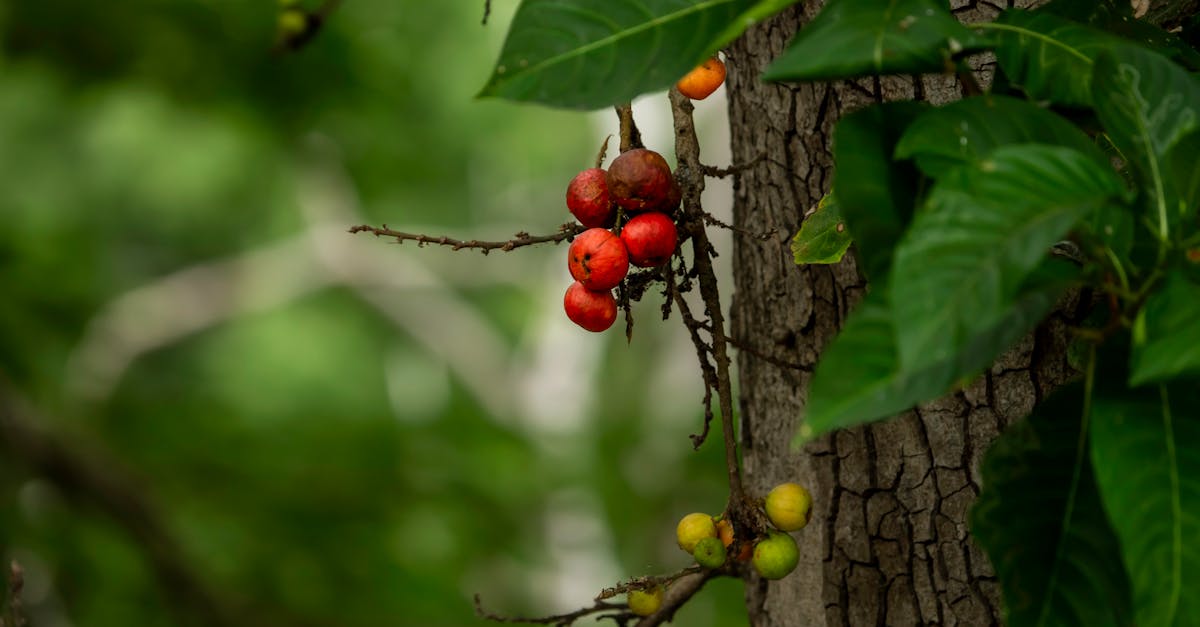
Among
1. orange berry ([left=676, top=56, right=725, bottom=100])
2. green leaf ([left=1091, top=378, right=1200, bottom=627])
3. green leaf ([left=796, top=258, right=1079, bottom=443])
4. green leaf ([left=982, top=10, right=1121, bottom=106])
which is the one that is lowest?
green leaf ([left=1091, top=378, right=1200, bottom=627])

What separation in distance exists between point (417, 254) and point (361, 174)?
1.85 ft

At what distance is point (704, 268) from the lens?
1.01 metres

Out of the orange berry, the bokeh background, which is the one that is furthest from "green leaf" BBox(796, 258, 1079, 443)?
the bokeh background

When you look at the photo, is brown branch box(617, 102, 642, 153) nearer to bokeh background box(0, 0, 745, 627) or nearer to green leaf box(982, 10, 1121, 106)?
green leaf box(982, 10, 1121, 106)

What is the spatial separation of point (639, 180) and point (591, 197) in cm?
7

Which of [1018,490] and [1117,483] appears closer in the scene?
[1117,483]

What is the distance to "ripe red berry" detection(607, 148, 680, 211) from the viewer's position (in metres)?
0.93

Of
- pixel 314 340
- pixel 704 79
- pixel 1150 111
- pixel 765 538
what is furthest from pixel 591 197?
pixel 314 340

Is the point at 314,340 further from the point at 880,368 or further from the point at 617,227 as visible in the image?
the point at 880,368

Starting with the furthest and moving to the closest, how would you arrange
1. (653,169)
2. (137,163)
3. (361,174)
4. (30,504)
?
(361,174)
(137,163)
(30,504)
(653,169)

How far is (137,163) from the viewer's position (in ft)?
16.5

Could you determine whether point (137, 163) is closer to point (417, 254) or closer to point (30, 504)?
point (417, 254)

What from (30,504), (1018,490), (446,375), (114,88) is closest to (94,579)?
(30,504)

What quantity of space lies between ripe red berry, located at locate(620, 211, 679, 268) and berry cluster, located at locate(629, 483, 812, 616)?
236 millimetres
